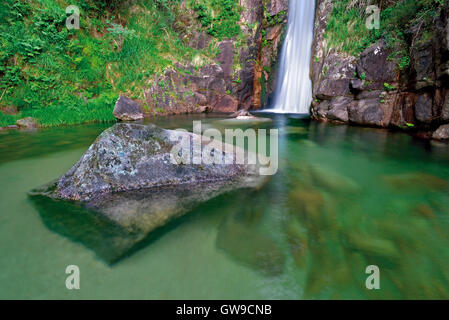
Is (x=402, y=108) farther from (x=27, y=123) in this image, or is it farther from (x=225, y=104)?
(x=27, y=123)

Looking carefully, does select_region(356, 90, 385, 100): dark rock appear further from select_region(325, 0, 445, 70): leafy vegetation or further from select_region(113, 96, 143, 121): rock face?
select_region(113, 96, 143, 121): rock face

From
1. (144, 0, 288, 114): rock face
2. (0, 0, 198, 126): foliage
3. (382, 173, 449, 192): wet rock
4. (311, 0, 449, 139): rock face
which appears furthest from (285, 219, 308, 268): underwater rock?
(144, 0, 288, 114): rock face

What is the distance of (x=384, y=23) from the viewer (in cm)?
852

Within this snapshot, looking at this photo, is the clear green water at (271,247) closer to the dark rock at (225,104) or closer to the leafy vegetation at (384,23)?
the leafy vegetation at (384,23)

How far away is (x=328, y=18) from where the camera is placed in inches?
437

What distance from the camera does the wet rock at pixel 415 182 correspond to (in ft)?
10.5

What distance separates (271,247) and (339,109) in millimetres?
8843

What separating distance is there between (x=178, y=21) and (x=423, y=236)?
16.8 meters

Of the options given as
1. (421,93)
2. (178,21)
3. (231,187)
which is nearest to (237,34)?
(178,21)

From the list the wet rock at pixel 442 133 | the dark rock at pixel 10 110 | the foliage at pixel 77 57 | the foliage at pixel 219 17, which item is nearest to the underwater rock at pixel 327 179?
the wet rock at pixel 442 133

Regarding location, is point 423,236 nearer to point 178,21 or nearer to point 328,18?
point 328,18

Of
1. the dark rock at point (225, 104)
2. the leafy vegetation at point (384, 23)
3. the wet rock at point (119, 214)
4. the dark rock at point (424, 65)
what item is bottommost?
the wet rock at point (119, 214)

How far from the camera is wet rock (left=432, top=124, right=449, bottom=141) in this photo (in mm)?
5734

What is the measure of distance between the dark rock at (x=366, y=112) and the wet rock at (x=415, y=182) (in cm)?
488
